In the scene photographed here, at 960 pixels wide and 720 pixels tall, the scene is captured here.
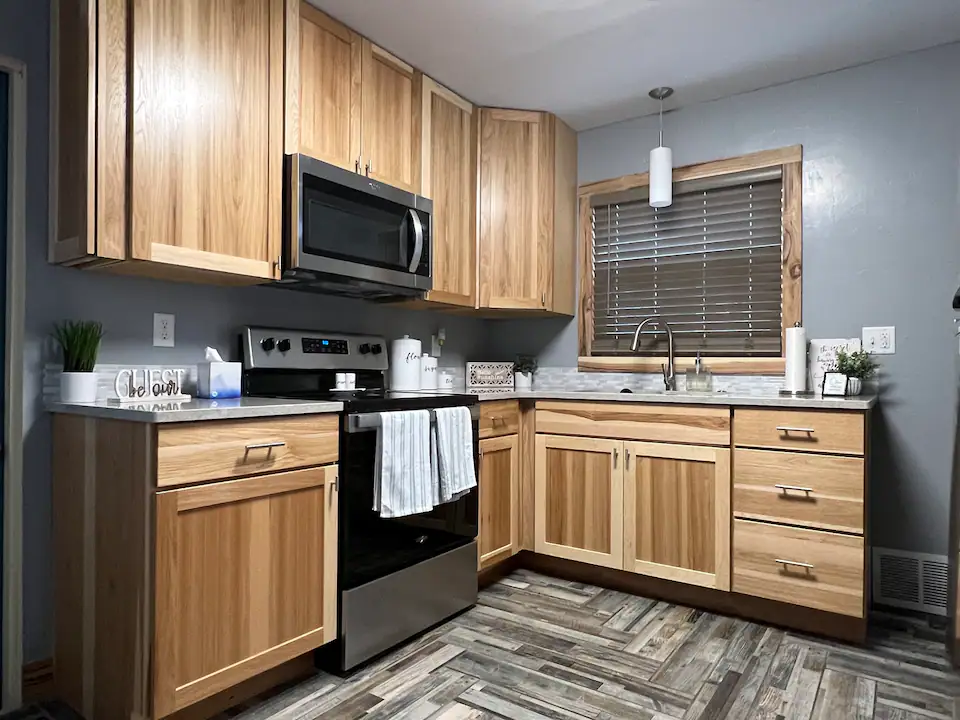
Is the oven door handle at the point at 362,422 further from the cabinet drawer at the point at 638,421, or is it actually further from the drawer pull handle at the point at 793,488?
the drawer pull handle at the point at 793,488

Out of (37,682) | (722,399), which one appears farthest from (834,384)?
(37,682)

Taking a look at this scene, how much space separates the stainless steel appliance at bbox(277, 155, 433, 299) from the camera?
84.3 inches

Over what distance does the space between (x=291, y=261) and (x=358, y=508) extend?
88 cm

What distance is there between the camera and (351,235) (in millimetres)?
2326

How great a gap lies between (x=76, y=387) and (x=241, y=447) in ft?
1.83

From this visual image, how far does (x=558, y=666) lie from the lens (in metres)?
2.07

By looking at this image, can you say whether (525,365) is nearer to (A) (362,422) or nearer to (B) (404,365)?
(B) (404,365)

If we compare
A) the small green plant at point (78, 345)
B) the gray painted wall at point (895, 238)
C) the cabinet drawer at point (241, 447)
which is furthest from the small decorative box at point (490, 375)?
the small green plant at point (78, 345)

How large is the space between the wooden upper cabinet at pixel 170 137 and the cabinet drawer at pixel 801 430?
6.21 feet

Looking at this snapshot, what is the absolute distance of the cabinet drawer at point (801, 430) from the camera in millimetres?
2248

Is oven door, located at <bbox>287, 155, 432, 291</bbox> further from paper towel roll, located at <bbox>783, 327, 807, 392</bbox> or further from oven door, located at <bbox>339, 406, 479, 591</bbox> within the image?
paper towel roll, located at <bbox>783, 327, 807, 392</bbox>

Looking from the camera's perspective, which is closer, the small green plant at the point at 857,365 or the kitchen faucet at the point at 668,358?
the small green plant at the point at 857,365

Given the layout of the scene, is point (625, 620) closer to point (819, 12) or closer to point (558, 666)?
→ point (558, 666)

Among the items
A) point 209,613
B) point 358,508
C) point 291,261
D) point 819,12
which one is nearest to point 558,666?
point 358,508
